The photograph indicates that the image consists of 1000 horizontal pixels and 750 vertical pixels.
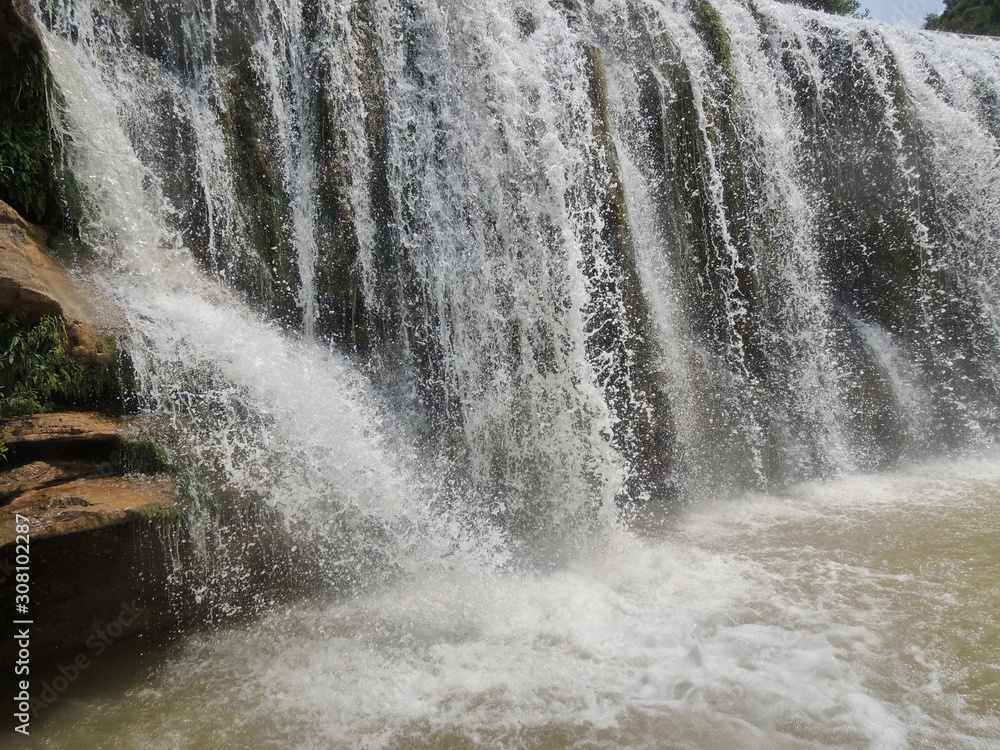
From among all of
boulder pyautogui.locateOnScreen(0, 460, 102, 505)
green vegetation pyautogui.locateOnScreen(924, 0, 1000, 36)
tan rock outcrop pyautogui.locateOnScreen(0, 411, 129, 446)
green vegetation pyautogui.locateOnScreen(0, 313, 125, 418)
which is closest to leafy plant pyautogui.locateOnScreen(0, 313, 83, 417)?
green vegetation pyautogui.locateOnScreen(0, 313, 125, 418)

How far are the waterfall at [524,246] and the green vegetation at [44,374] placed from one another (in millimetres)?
249

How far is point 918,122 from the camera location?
7074 mm

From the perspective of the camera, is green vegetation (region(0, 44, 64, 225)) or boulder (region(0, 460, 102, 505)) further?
green vegetation (region(0, 44, 64, 225))

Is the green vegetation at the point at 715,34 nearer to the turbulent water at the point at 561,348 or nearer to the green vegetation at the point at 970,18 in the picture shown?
the turbulent water at the point at 561,348

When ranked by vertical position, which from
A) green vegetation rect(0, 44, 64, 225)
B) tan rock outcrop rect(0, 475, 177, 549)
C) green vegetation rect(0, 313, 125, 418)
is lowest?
tan rock outcrop rect(0, 475, 177, 549)

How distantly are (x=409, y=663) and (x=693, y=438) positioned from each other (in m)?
3.69

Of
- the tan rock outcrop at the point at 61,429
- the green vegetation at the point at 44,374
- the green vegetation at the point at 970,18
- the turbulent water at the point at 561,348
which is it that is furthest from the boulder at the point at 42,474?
the green vegetation at the point at 970,18

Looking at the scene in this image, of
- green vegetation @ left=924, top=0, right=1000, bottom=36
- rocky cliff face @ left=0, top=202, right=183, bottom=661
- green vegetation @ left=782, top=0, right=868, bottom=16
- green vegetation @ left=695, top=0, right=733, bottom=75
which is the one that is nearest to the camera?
rocky cliff face @ left=0, top=202, right=183, bottom=661

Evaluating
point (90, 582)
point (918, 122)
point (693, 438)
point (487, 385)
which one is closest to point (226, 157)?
point (487, 385)

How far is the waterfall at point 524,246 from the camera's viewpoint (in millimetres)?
4082

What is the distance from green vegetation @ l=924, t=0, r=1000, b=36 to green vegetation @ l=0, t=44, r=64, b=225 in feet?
76.3

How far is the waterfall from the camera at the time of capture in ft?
13.4

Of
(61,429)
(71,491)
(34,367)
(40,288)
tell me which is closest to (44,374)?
(34,367)

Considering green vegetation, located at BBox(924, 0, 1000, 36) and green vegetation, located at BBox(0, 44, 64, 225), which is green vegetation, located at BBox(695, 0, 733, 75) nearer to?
green vegetation, located at BBox(0, 44, 64, 225)
